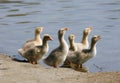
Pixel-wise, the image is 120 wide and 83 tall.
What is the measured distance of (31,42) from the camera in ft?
43.2

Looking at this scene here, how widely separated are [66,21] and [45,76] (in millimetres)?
8135

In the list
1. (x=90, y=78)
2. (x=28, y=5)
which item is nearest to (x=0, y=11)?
(x=28, y=5)

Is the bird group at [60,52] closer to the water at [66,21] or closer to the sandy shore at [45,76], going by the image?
the water at [66,21]

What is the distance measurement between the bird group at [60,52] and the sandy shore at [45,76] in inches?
26.8

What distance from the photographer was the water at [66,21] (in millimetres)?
14094

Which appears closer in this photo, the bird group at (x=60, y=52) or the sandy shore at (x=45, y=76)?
the sandy shore at (x=45, y=76)

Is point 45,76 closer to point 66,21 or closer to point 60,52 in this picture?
point 60,52

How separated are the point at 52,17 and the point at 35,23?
1383mm

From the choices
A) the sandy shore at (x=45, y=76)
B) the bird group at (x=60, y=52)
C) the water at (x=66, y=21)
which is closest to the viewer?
the sandy shore at (x=45, y=76)

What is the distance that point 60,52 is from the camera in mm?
12305

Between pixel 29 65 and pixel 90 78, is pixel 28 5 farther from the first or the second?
pixel 90 78

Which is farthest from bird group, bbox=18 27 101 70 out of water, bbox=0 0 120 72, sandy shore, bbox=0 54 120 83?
sandy shore, bbox=0 54 120 83

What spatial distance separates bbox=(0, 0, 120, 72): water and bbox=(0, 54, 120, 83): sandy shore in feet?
4.82

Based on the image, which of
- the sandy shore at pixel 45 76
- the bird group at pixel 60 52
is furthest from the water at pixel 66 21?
the sandy shore at pixel 45 76
